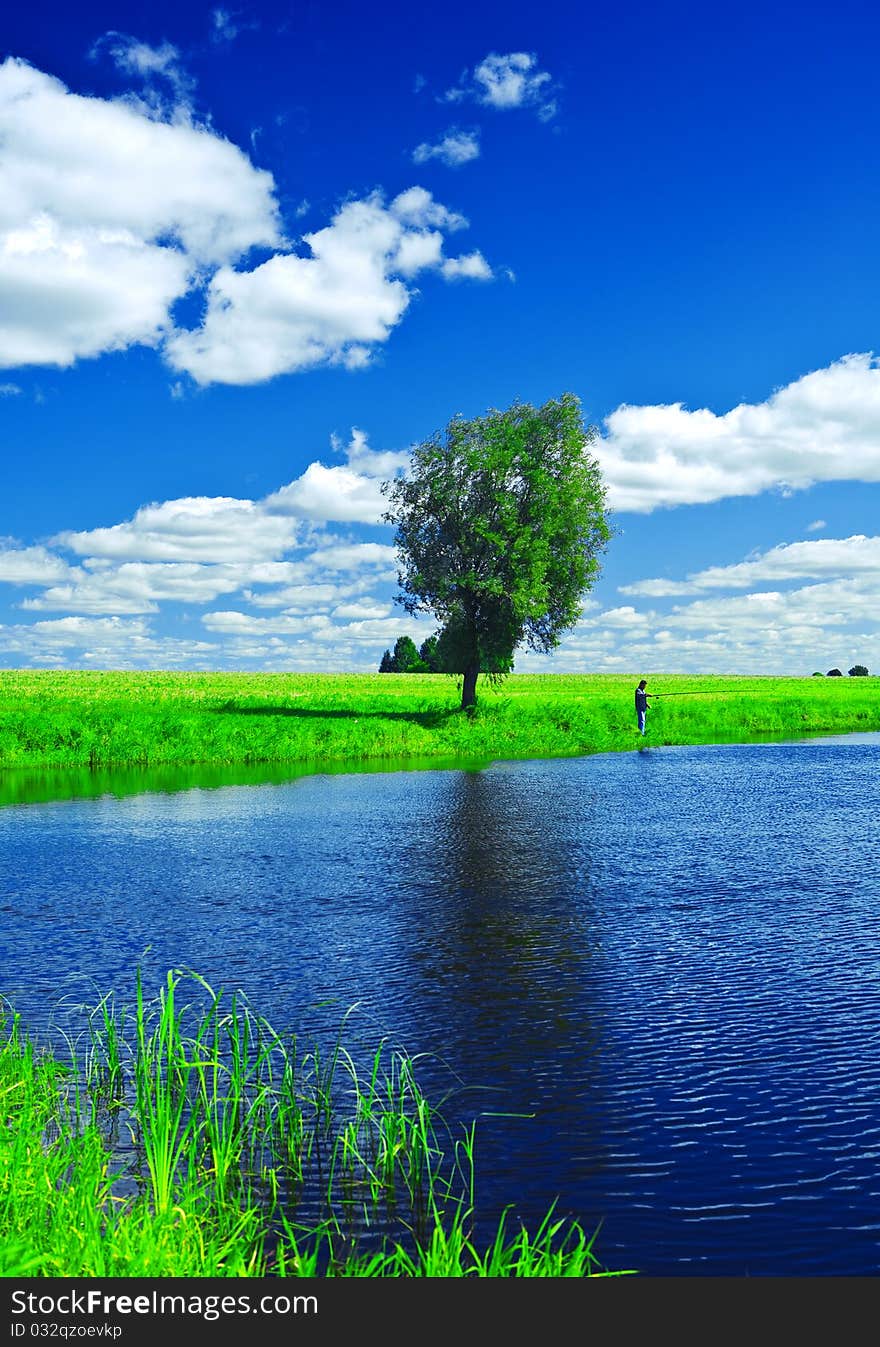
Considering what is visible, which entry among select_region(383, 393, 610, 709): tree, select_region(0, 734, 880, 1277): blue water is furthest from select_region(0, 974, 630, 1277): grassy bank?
select_region(383, 393, 610, 709): tree

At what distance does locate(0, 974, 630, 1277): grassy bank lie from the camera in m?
6.98

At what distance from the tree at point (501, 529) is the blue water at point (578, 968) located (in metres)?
29.5

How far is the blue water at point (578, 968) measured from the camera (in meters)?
8.72

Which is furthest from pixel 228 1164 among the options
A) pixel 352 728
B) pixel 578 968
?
pixel 352 728

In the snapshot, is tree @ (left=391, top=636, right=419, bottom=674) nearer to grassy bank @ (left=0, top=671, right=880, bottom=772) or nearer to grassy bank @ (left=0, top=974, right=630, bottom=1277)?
grassy bank @ (left=0, top=671, right=880, bottom=772)

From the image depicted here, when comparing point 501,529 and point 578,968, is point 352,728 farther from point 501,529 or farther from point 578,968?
point 578,968

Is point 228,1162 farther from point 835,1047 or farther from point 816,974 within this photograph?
point 816,974

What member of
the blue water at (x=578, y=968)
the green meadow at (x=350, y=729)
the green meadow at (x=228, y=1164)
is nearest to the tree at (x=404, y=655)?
the green meadow at (x=350, y=729)

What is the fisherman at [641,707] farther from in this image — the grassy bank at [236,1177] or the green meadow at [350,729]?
the grassy bank at [236,1177]

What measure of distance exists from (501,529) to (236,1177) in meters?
53.0

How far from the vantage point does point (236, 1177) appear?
903 cm

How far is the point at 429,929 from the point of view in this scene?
1758cm

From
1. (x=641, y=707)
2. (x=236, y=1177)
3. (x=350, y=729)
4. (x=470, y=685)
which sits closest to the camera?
(x=236, y=1177)

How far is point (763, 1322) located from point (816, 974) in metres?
8.30
